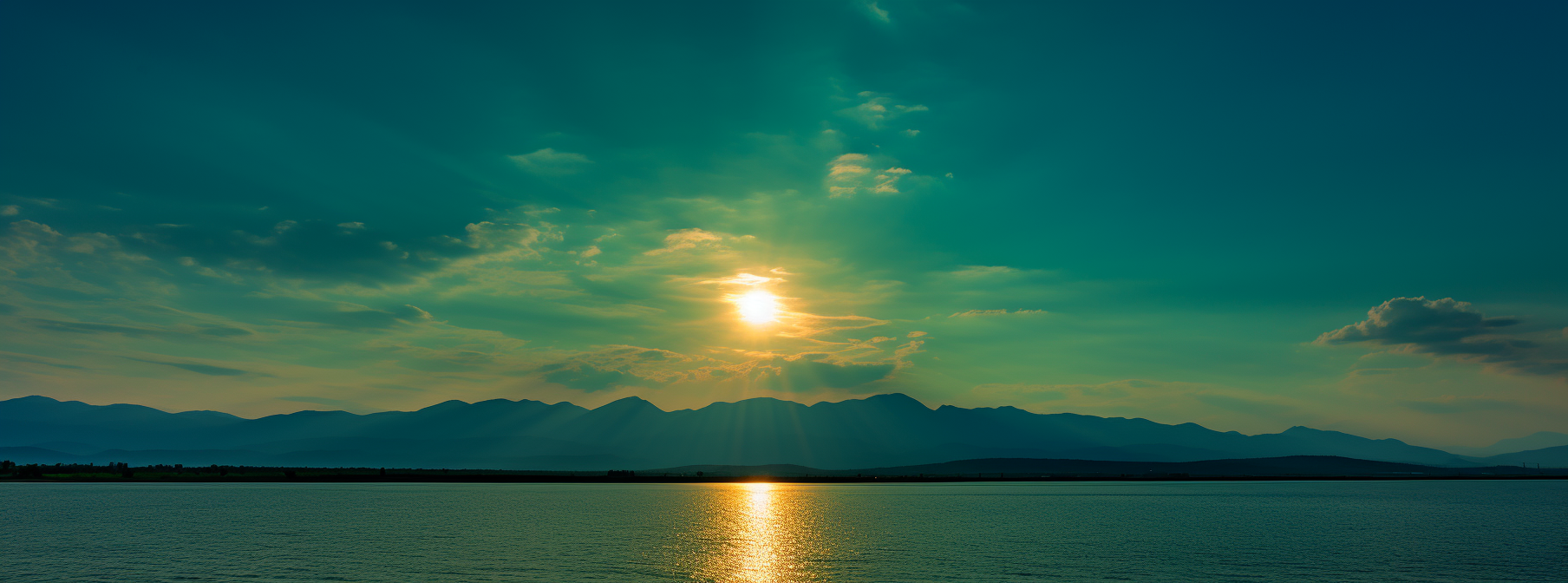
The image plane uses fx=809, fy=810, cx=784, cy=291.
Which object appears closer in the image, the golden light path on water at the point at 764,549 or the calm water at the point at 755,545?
the calm water at the point at 755,545

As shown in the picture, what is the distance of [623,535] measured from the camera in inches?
3558

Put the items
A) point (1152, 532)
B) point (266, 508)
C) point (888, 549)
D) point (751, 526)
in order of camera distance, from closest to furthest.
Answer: point (888, 549), point (1152, 532), point (751, 526), point (266, 508)

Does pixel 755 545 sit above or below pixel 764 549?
below

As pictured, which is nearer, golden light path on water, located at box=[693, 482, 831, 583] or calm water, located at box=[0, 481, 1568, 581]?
calm water, located at box=[0, 481, 1568, 581]

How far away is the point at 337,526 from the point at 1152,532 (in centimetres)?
9618

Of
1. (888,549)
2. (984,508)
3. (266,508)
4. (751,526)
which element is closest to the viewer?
(888,549)

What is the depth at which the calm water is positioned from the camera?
60781 millimetres

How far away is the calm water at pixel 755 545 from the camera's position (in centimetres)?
6078

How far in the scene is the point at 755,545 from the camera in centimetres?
8200

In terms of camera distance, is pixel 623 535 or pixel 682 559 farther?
pixel 623 535

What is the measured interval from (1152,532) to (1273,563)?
27.9 meters

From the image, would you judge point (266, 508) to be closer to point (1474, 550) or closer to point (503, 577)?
point (503, 577)

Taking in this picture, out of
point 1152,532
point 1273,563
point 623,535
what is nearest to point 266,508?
point 623,535

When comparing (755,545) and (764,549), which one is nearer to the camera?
(764,549)
